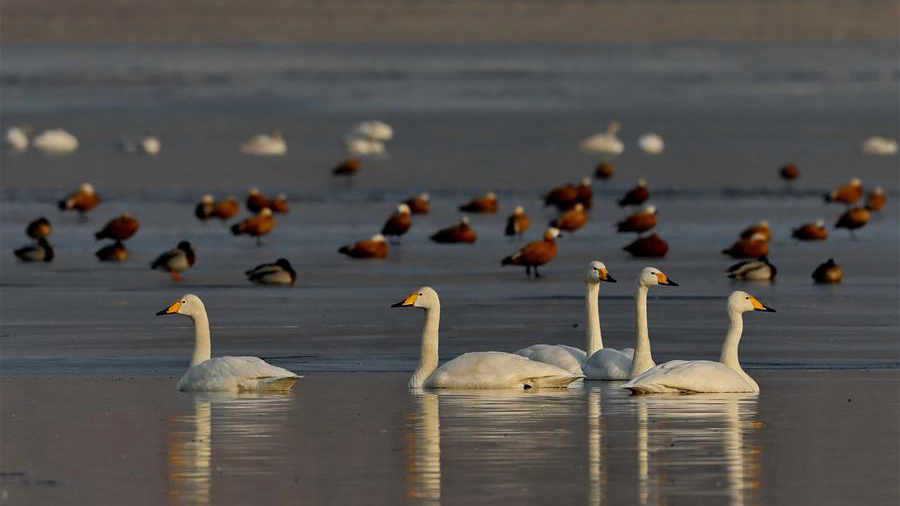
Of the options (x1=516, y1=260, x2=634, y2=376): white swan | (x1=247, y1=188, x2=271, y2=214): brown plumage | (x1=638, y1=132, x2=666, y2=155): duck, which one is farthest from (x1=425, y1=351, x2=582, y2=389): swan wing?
(x1=638, y1=132, x2=666, y2=155): duck

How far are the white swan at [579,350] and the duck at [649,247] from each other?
9.88 metres

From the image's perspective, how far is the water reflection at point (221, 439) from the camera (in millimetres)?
12102

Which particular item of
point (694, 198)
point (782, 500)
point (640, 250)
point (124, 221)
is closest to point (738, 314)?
point (782, 500)

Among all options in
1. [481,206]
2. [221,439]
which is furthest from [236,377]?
[481,206]

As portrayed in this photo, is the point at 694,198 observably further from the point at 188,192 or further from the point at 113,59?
the point at 113,59

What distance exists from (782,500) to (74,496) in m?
3.56

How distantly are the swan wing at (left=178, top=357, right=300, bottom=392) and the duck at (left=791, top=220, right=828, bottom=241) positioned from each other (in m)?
16.1

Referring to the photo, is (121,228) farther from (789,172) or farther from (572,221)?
(789,172)

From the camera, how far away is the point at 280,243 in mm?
31766

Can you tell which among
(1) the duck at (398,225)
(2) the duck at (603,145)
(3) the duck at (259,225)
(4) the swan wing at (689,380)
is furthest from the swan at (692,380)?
(2) the duck at (603,145)

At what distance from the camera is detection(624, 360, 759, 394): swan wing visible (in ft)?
51.1

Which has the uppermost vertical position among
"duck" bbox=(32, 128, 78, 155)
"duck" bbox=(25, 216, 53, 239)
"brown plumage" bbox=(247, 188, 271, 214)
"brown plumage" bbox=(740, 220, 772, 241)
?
"duck" bbox=(32, 128, 78, 155)

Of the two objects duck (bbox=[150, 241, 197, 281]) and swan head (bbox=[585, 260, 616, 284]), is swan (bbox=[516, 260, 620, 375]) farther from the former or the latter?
duck (bbox=[150, 241, 197, 281])

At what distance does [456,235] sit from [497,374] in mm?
14886
